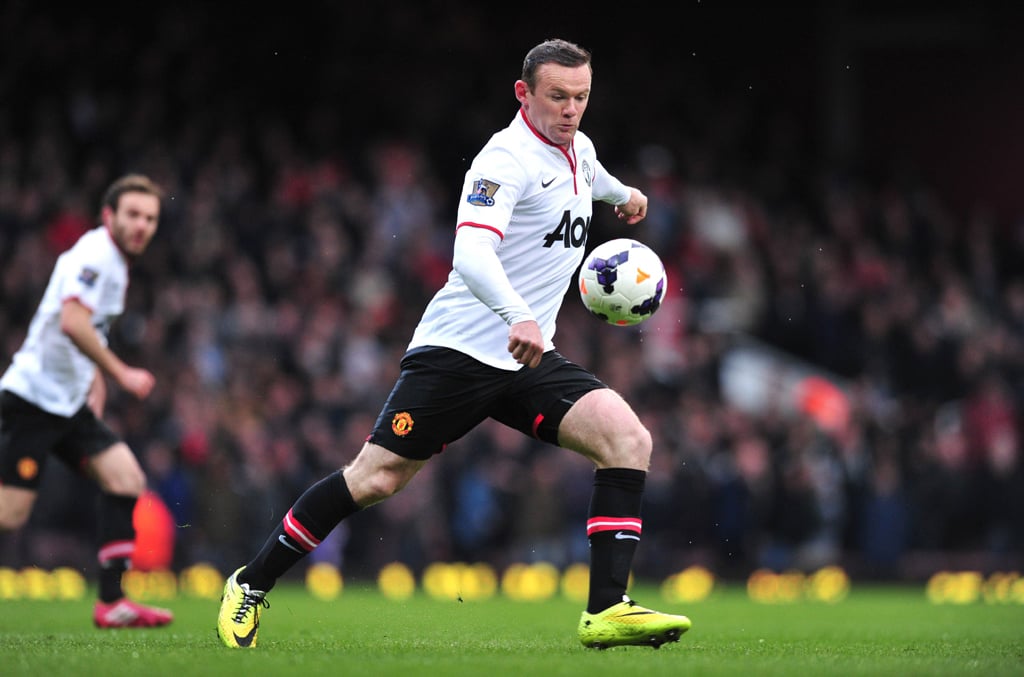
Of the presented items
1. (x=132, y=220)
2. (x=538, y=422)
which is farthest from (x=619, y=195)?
(x=132, y=220)

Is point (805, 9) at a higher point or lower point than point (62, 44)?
higher

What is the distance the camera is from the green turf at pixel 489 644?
593 centimetres

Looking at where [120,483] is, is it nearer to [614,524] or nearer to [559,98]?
[614,524]

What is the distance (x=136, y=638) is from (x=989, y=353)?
13.3 m

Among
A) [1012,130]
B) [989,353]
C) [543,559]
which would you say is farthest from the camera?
[1012,130]

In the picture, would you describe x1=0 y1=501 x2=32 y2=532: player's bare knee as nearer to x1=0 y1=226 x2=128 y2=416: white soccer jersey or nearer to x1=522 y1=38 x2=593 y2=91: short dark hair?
x1=0 y1=226 x2=128 y2=416: white soccer jersey

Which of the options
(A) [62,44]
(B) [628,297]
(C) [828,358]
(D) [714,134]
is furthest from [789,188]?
(B) [628,297]

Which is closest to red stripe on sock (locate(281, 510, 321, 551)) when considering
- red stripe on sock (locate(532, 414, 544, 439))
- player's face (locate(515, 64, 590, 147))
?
red stripe on sock (locate(532, 414, 544, 439))

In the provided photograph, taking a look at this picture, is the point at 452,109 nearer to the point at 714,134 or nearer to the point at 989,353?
the point at 714,134

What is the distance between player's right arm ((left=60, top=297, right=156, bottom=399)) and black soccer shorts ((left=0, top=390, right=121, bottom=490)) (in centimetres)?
61

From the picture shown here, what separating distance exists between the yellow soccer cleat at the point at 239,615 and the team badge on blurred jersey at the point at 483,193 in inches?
78.2

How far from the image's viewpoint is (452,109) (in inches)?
837

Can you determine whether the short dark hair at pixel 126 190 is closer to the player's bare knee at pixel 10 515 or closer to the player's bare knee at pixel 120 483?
the player's bare knee at pixel 120 483

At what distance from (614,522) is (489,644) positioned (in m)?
0.90
